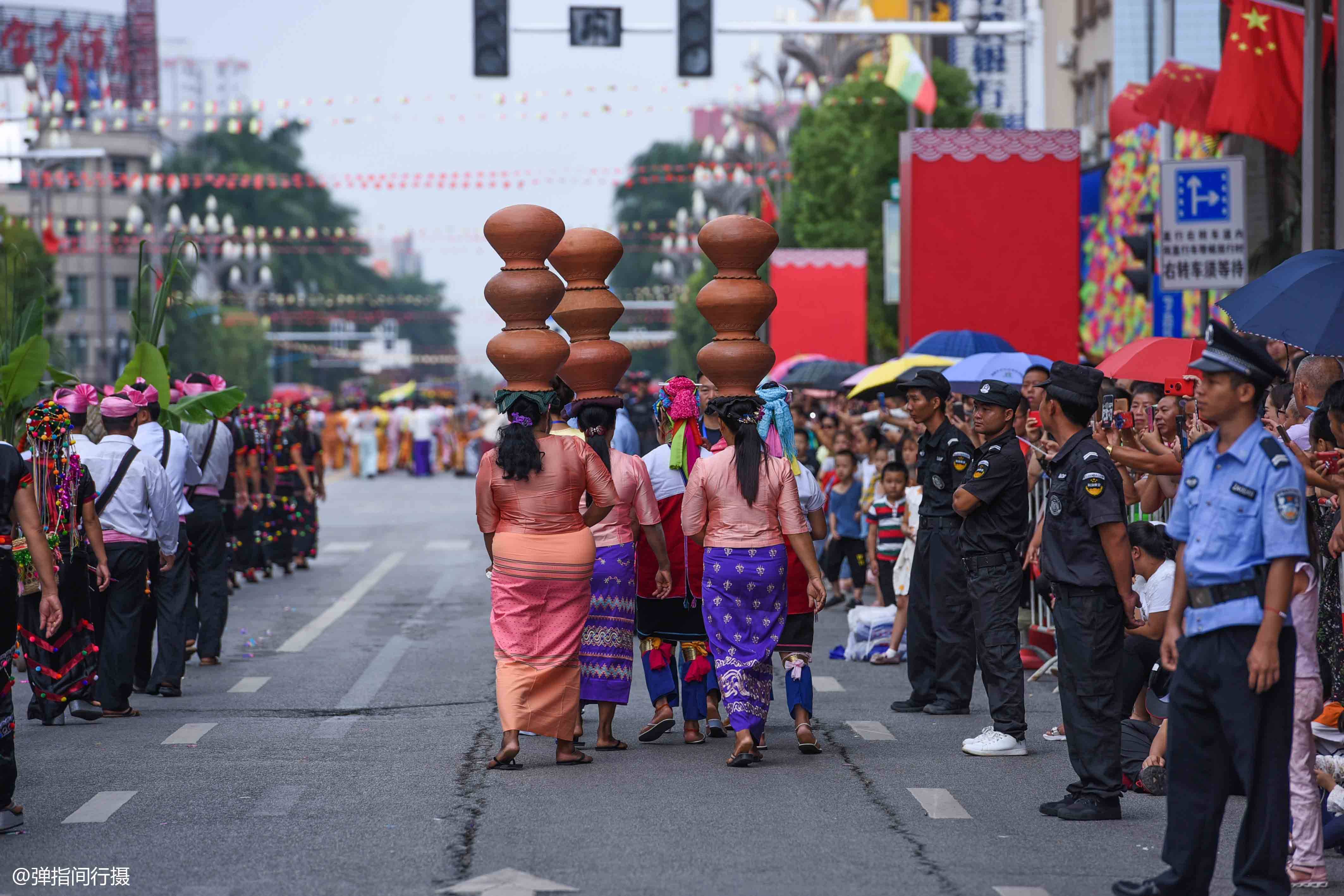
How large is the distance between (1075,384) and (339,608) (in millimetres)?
9994

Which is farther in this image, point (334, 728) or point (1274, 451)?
point (334, 728)

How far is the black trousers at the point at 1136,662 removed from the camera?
845 cm

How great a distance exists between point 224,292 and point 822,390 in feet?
255

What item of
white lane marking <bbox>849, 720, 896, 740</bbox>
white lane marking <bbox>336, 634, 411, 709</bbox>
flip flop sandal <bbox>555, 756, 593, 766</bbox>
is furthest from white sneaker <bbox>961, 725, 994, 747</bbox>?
white lane marking <bbox>336, 634, 411, 709</bbox>

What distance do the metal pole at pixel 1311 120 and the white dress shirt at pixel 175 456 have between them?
8.11 m

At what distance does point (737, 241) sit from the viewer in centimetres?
962

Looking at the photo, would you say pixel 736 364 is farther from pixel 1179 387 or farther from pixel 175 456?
pixel 175 456

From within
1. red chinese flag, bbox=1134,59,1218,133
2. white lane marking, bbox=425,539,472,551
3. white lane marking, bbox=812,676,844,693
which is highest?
red chinese flag, bbox=1134,59,1218,133

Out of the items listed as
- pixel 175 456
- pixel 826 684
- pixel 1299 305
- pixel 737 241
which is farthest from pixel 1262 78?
pixel 175 456

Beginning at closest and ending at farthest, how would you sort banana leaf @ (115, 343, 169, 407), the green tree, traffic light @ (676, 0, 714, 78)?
1. banana leaf @ (115, 343, 169, 407)
2. traffic light @ (676, 0, 714, 78)
3. the green tree

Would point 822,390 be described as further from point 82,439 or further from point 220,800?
point 220,800

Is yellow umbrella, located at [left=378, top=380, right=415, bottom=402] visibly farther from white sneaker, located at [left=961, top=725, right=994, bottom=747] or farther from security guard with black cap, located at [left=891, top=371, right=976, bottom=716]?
white sneaker, located at [left=961, top=725, right=994, bottom=747]

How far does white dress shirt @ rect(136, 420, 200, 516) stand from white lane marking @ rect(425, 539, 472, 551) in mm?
11121

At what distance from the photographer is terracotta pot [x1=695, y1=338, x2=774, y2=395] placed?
30.9 feet
